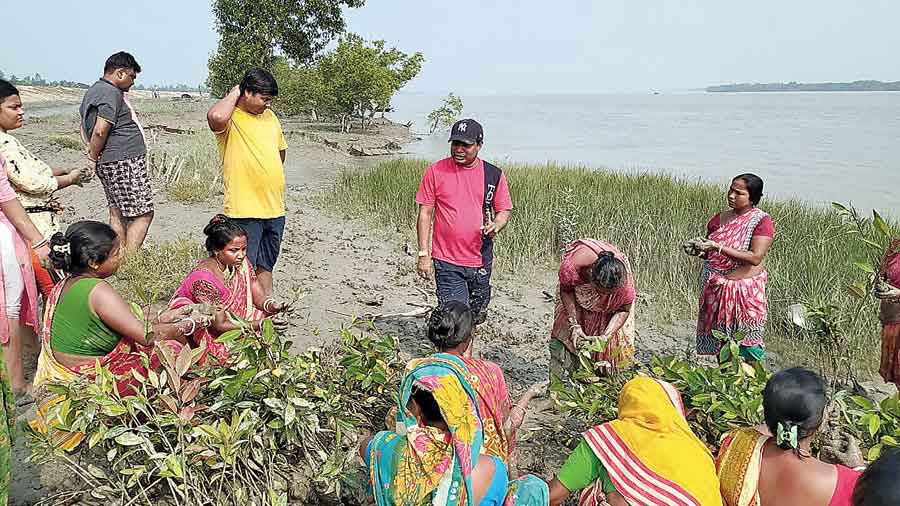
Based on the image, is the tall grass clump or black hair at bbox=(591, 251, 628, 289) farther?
the tall grass clump

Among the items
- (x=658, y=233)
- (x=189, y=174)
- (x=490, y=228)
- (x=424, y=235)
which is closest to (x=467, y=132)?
(x=490, y=228)

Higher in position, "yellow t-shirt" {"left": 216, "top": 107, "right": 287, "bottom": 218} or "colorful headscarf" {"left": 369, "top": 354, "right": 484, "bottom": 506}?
"yellow t-shirt" {"left": 216, "top": 107, "right": 287, "bottom": 218}

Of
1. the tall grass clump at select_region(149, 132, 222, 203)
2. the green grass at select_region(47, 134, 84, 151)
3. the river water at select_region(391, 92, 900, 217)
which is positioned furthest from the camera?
the river water at select_region(391, 92, 900, 217)

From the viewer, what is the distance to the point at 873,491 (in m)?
1.43

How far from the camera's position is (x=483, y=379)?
2309mm

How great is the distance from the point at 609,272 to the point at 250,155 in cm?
236

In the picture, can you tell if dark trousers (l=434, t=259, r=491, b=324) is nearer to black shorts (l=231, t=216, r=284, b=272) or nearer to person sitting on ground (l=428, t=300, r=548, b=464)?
black shorts (l=231, t=216, r=284, b=272)

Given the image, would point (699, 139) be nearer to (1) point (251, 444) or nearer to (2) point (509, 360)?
(2) point (509, 360)

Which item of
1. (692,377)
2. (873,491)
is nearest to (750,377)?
(692,377)

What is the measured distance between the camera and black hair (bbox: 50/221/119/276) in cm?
275

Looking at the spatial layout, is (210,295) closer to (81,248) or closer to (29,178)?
(81,248)

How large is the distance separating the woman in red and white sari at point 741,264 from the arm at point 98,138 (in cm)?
407

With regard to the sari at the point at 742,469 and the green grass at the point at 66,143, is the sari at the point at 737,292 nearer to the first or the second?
the sari at the point at 742,469

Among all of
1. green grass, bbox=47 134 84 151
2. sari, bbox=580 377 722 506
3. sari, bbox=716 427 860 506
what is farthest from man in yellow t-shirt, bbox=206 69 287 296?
green grass, bbox=47 134 84 151
